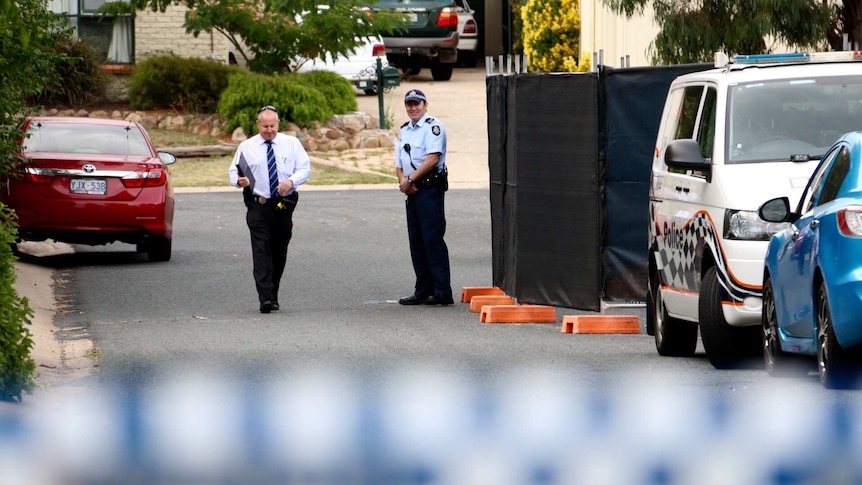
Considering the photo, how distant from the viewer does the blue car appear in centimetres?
853

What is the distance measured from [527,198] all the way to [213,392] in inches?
205

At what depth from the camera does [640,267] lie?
14227mm

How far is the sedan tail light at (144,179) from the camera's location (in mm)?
18797

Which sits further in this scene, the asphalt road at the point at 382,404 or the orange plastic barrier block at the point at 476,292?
the orange plastic barrier block at the point at 476,292

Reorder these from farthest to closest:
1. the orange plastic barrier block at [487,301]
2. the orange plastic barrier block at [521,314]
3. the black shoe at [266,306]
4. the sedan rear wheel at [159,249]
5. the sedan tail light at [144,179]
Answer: the sedan rear wheel at [159,249] < the sedan tail light at [144,179] < the orange plastic barrier block at [487,301] < the black shoe at [266,306] < the orange plastic barrier block at [521,314]

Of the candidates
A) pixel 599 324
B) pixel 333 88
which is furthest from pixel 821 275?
pixel 333 88

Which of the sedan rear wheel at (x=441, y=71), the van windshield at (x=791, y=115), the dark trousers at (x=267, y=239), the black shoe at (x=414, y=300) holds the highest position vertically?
the sedan rear wheel at (x=441, y=71)

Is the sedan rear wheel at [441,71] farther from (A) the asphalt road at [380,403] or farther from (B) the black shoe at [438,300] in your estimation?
(B) the black shoe at [438,300]

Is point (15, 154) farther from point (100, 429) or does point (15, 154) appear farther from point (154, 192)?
point (100, 429)

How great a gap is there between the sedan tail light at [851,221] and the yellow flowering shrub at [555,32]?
28.4 m

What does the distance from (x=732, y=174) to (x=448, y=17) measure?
33.4 m

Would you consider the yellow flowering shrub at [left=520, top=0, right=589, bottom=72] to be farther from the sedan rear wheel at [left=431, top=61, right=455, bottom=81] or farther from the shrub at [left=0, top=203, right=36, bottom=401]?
the shrub at [left=0, top=203, right=36, bottom=401]

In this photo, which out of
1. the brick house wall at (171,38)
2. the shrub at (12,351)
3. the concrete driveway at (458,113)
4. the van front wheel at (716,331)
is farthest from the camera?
the brick house wall at (171,38)

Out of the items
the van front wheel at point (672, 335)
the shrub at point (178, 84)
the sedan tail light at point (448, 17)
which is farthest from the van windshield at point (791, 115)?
the sedan tail light at point (448, 17)
